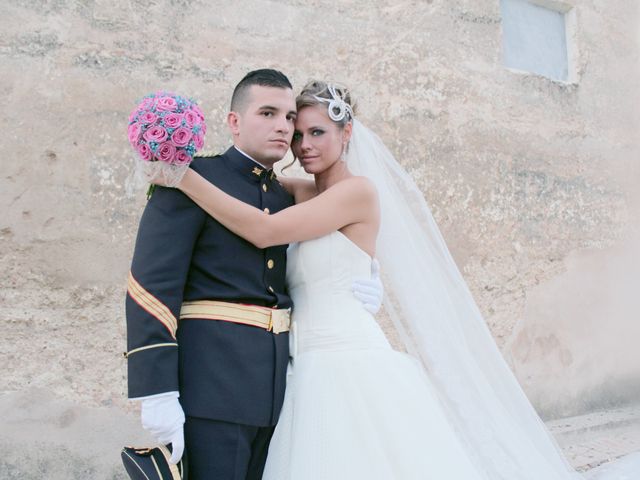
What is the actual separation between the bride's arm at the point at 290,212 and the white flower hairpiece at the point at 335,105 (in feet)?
0.76

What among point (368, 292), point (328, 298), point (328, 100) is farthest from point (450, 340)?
point (328, 100)

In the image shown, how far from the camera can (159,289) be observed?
1.83 meters

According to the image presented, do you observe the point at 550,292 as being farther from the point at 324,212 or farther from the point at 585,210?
the point at 324,212

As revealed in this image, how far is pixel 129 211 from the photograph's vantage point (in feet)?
13.2

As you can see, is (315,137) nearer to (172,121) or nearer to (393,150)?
(172,121)

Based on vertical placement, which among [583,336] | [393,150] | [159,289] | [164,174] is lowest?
[583,336]

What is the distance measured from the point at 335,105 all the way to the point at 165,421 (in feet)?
A: 4.08

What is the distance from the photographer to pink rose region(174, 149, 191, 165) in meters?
1.81

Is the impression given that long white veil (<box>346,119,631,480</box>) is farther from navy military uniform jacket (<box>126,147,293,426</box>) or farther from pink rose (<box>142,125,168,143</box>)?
pink rose (<box>142,125,168,143</box>)

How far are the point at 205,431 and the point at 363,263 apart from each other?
806 millimetres

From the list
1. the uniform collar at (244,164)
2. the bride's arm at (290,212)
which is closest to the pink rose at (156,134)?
the bride's arm at (290,212)

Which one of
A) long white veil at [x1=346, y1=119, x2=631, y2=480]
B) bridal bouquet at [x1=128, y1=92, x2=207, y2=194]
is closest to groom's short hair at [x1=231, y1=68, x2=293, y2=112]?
bridal bouquet at [x1=128, y1=92, x2=207, y2=194]

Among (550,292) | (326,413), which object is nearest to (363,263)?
(326,413)

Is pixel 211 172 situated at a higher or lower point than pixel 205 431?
higher
